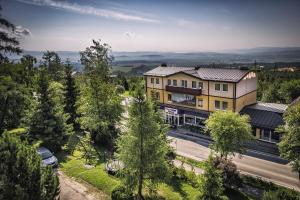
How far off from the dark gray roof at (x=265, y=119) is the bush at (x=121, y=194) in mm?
23362

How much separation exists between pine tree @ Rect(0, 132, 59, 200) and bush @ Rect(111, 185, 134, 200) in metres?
7.09

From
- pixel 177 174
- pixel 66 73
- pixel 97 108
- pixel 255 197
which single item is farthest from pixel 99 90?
pixel 255 197

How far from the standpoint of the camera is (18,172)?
39.8 feet

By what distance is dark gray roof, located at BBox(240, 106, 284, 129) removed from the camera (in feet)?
114

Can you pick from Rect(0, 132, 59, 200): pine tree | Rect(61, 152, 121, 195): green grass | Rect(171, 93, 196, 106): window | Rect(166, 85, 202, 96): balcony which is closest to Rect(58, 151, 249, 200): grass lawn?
Rect(61, 152, 121, 195): green grass

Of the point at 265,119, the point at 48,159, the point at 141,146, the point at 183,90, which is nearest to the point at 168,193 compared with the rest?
the point at 141,146

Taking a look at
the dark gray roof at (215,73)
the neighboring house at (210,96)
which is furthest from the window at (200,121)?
the dark gray roof at (215,73)

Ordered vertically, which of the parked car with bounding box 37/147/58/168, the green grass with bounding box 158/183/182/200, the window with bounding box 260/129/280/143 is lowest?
the green grass with bounding box 158/183/182/200

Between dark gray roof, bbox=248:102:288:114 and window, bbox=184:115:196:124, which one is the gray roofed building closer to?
dark gray roof, bbox=248:102:288:114

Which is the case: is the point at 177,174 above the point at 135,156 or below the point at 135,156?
below

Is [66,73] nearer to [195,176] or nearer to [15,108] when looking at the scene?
[15,108]

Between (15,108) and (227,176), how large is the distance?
26661 millimetres

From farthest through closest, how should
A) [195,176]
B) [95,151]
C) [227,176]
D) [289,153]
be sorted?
[95,151] → [195,176] → [227,176] → [289,153]

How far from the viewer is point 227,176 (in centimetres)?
2372
